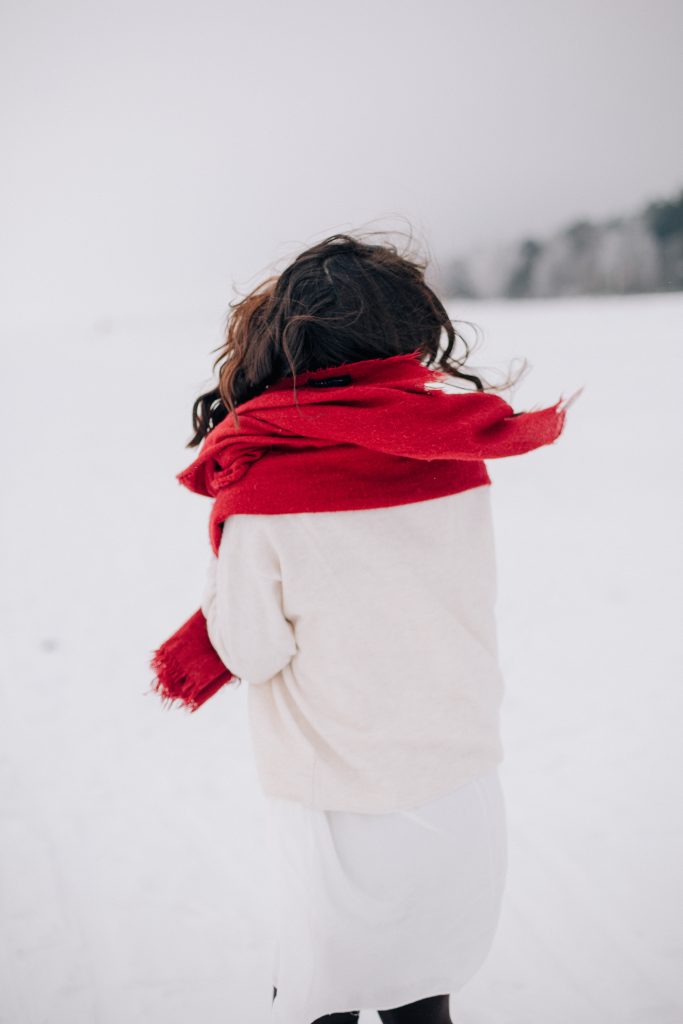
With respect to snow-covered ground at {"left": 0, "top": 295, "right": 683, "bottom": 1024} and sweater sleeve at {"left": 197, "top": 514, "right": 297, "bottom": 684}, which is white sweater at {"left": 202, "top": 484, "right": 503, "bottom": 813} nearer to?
sweater sleeve at {"left": 197, "top": 514, "right": 297, "bottom": 684}

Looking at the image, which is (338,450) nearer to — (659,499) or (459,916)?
(459,916)

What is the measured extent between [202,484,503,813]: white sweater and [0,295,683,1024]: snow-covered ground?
0.72 m

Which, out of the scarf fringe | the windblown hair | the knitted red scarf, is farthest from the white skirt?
the windblown hair

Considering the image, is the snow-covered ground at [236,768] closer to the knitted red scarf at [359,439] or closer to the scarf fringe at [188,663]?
the knitted red scarf at [359,439]

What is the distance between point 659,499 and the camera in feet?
15.8

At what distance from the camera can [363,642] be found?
88 centimetres

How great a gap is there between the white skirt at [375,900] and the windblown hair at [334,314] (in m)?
0.62

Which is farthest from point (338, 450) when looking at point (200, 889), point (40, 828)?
point (40, 828)

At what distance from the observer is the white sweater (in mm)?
847

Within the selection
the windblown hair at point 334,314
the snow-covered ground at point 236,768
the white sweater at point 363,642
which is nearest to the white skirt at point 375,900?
the white sweater at point 363,642

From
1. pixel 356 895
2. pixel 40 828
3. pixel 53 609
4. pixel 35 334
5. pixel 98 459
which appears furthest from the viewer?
pixel 35 334

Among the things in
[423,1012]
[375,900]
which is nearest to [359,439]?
[375,900]

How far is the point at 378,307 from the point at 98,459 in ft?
21.2

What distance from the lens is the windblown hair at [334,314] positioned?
0.83 metres
